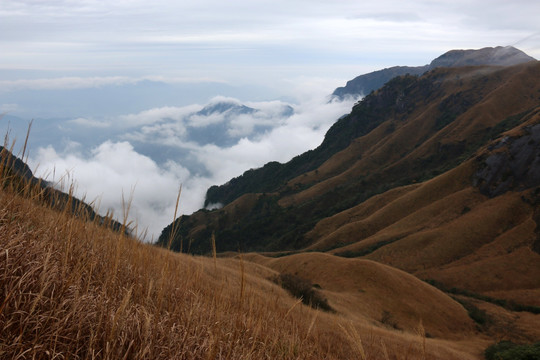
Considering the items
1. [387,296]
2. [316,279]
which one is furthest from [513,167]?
[316,279]

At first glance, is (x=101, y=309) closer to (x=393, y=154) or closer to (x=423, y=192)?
(x=423, y=192)

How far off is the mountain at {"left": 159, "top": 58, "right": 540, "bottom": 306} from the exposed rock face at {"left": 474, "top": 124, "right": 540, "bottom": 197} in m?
0.19

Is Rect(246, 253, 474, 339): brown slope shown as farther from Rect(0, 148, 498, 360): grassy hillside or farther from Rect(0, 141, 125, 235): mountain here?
Rect(0, 148, 498, 360): grassy hillside

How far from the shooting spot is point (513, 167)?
216 ft

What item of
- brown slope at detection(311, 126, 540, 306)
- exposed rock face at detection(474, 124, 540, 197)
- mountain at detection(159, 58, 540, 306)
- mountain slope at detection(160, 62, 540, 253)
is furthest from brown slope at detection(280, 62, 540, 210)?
brown slope at detection(311, 126, 540, 306)

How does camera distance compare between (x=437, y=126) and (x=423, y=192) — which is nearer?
(x=423, y=192)

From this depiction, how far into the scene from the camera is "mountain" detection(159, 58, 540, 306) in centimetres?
5284

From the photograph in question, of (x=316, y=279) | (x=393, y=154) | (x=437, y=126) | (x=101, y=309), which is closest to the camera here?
(x=101, y=309)

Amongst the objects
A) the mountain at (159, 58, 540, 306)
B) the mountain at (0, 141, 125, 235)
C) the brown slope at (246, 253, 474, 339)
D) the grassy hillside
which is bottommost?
the brown slope at (246, 253, 474, 339)

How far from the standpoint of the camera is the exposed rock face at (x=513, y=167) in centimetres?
6322

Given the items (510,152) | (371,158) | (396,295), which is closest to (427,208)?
(510,152)

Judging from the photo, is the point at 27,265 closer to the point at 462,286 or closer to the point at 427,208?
the point at 462,286

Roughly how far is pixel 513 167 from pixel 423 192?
54.8ft

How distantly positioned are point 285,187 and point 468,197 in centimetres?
7726
